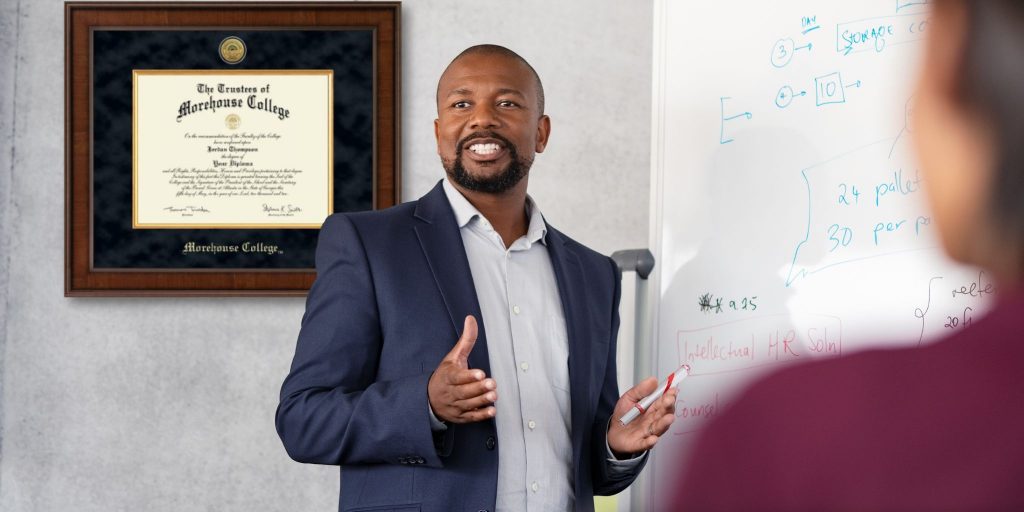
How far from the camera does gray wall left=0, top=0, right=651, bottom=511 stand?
260 centimetres

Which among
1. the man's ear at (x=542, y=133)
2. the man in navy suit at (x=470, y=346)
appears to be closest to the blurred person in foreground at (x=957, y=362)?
the man in navy suit at (x=470, y=346)

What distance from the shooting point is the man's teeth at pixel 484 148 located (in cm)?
174

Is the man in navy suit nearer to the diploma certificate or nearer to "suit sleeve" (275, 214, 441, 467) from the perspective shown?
"suit sleeve" (275, 214, 441, 467)

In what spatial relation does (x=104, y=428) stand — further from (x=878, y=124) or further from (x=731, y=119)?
(x=878, y=124)

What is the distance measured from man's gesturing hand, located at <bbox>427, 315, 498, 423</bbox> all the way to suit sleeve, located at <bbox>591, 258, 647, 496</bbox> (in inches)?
15.3

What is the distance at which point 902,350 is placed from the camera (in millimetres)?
508

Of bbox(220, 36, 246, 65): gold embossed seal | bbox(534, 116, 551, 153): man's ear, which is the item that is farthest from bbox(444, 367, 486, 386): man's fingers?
bbox(220, 36, 246, 65): gold embossed seal

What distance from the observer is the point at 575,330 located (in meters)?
1.71

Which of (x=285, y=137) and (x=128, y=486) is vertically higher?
(x=285, y=137)

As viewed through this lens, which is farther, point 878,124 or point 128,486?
point 128,486

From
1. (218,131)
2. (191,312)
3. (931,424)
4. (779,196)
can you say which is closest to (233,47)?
(218,131)

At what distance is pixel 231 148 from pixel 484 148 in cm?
113

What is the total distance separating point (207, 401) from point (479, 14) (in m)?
1.27

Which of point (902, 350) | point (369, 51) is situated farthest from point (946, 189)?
point (369, 51)
